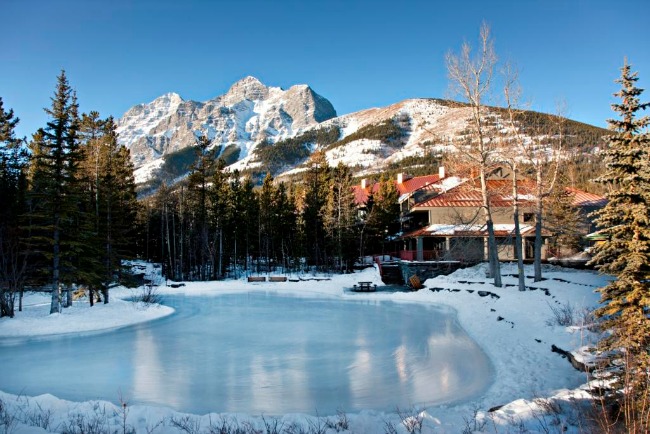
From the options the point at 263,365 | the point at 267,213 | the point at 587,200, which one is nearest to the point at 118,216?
the point at 263,365

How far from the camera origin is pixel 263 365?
1027 cm

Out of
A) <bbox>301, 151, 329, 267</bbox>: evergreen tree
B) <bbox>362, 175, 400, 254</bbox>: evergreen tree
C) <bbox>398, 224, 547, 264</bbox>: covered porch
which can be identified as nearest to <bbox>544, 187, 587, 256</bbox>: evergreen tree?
<bbox>398, 224, 547, 264</bbox>: covered porch

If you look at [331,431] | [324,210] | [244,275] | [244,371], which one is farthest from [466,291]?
[244,275]

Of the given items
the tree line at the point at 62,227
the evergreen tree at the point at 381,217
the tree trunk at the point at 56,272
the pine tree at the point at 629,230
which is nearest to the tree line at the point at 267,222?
the evergreen tree at the point at 381,217

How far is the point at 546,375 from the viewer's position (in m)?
8.44

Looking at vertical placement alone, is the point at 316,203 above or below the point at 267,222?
above

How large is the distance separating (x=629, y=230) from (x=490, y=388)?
3.86 metres

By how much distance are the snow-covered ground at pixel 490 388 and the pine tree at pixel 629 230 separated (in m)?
0.71

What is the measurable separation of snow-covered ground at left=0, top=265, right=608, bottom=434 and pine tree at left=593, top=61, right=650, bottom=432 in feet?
2.33

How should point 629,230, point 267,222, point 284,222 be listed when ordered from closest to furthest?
point 629,230, point 267,222, point 284,222

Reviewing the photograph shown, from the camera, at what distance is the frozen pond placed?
25.8 ft

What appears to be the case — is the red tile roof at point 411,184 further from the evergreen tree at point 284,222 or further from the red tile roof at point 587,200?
the red tile roof at point 587,200

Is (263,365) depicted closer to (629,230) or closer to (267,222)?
(629,230)

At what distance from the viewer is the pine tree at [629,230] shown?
6145 millimetres
